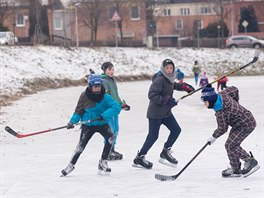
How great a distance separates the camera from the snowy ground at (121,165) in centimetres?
912

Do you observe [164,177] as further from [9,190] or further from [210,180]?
[9,190]

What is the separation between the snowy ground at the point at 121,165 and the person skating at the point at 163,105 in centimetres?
18

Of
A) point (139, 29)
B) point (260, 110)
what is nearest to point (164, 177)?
point (260, 110)

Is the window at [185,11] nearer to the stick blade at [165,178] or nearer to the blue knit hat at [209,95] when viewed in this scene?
the stick blade at [165,178]

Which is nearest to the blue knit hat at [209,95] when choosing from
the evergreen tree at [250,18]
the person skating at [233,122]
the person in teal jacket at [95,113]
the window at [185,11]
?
the person skating at [233,122]

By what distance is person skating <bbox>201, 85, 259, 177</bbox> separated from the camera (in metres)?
9.40

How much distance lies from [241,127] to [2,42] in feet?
121

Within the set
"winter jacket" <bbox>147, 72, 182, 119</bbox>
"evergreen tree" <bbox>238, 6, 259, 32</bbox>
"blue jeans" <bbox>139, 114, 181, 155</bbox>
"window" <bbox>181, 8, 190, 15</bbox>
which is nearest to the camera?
"winter jacket" <bbox>147, 72, 182, 119</bbox>

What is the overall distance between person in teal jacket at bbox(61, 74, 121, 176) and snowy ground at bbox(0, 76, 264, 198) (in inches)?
14.4

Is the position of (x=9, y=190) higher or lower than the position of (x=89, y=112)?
lower

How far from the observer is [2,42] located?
45.2m

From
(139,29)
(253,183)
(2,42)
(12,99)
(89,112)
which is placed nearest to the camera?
(253,183)

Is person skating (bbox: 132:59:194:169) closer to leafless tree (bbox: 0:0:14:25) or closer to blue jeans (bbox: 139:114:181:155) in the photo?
blue jeans (bbox: 139:114:181:155)

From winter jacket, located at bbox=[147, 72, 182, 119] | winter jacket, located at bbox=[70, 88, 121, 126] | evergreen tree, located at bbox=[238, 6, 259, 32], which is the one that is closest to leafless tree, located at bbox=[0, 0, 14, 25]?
evergreen tree, located at bbox=[238, 6, 259, 32]
